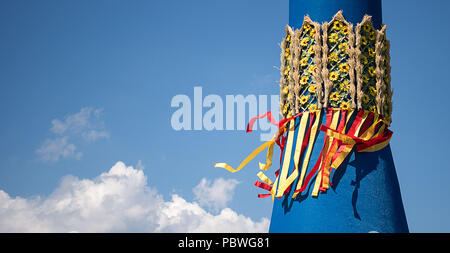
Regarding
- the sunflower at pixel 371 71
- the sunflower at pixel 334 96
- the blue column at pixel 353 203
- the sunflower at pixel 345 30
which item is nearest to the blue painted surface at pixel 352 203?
the blue column at pixel 353 203

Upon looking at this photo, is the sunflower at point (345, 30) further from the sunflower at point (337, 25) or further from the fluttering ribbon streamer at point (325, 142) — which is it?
the fluttering ribbon streamer at point (325, 142)

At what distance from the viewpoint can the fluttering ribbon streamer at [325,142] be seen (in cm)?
1144

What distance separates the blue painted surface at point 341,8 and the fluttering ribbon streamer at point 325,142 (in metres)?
1.86

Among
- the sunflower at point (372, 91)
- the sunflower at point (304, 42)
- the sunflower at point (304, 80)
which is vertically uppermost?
the sunflower at point (304, 42)

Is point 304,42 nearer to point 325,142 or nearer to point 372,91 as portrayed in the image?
point 372,91

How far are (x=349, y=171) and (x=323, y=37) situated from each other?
258 centimetres

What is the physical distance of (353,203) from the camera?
11.2m

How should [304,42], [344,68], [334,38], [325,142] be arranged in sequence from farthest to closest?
[304,42]
[334,38]
[344,68]
[325,142]

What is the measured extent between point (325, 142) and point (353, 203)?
1.22m

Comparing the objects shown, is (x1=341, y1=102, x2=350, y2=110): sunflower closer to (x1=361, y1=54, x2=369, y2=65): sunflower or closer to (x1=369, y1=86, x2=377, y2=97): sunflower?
(x1=369, y1=86, x2=377, y2=97): sunflower

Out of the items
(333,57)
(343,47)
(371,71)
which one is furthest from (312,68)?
(371,71)

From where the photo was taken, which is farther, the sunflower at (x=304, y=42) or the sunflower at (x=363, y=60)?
the sunflower at (x=304, y=42)
